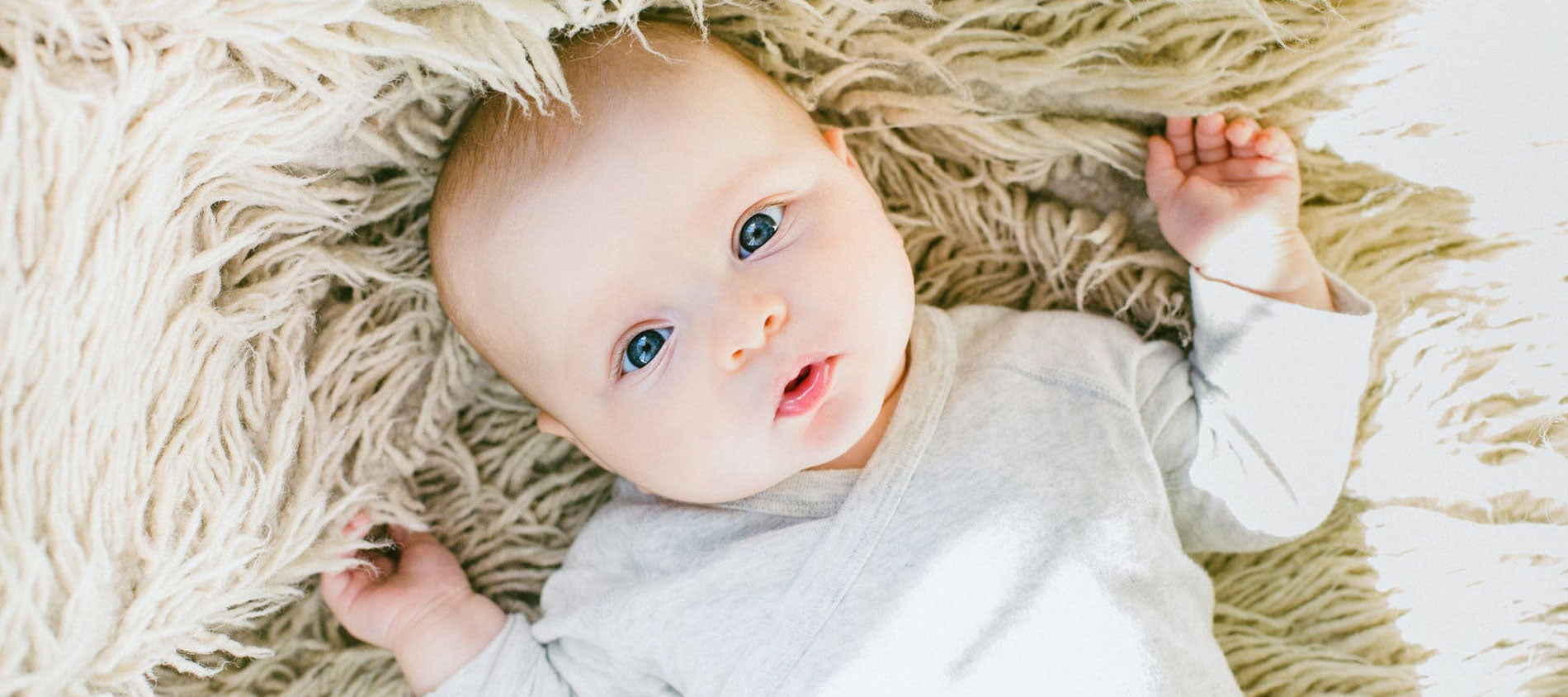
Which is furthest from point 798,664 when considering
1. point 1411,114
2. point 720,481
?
point 1411,114

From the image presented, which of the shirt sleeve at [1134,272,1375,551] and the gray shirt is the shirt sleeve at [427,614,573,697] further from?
the shirt sleeve at [1134,272,1375,551]

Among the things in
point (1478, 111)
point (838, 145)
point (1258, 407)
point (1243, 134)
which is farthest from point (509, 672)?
point (1478, 111)

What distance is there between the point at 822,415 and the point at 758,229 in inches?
7.2

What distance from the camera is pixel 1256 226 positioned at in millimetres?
1020

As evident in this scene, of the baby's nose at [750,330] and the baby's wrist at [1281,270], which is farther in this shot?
the baby's wrist at [1281,270]

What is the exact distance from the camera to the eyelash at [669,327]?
0.90 metres

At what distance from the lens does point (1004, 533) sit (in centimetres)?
99

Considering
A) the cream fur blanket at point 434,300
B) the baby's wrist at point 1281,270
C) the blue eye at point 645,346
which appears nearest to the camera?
the cream fur blanket at point 434,300

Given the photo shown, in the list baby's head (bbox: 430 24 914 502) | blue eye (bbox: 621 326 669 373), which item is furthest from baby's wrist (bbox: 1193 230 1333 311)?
blue eye (bbox: 621 326 669 373)

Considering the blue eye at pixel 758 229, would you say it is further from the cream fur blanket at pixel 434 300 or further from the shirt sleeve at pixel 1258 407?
the shirt sleeve at pixel 1258 407

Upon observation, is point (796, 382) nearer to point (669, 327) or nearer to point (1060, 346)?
point (669, 327)

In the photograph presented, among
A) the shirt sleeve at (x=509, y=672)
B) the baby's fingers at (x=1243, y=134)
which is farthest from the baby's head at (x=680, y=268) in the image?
the baby's fingers at (x=1243, y=134)

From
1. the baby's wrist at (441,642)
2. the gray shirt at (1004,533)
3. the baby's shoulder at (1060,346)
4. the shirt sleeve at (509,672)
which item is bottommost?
the shirt sleeve at (509,672)

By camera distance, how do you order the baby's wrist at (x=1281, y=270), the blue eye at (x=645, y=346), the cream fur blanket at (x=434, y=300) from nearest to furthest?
the cream fur blanket at (x=434, y=300)
the blue eye at (x=645, y=346)
the baby's wrist at (x=1281, y=270)
